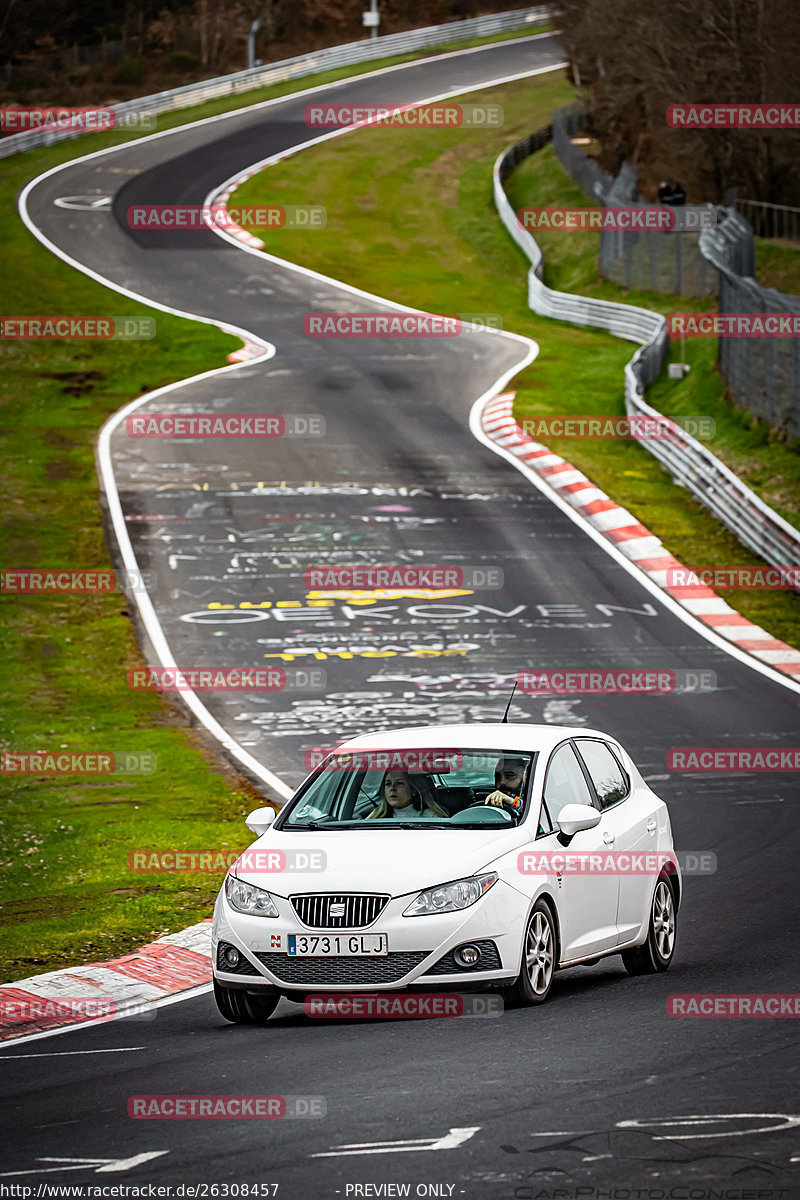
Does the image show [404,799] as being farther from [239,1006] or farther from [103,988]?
[103,988]

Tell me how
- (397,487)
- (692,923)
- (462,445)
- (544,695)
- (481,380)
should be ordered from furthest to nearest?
1. (481,380)
2. (462,445)
3. (397,487)
4. (544,695)
5. (692,923)

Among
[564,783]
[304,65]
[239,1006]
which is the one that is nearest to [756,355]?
[564,783]

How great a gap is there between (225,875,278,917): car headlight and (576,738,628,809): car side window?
2428mm

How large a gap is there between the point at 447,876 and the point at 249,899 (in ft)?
3.70

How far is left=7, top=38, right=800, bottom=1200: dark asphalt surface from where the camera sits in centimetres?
686

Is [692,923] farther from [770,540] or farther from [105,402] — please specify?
[105,402]

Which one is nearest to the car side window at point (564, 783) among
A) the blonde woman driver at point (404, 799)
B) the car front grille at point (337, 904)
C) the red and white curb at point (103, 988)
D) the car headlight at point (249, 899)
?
the blonde woman driver at point (404, 799)

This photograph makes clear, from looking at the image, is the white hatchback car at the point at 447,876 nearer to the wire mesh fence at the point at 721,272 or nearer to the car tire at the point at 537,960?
the car tire at the point at 537,960

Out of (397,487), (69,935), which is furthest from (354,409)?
(69,935)

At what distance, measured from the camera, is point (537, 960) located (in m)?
9.34

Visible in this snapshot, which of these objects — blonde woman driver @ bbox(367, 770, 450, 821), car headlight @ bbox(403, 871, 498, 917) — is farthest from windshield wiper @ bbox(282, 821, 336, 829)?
car headlight @ bbox(403, 871, 498, 917)

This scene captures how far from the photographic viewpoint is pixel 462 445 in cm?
3462

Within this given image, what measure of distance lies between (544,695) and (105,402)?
2065 centimetres

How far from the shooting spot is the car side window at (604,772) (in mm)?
10734
